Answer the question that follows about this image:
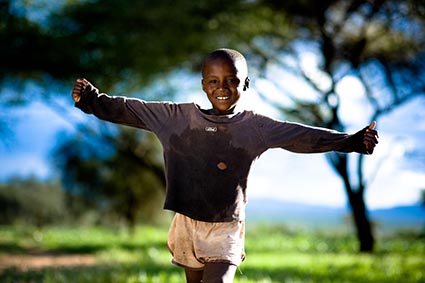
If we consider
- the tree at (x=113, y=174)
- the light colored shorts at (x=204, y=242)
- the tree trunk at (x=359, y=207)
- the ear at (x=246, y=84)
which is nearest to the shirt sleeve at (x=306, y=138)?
the ear at (x=246, y=84)

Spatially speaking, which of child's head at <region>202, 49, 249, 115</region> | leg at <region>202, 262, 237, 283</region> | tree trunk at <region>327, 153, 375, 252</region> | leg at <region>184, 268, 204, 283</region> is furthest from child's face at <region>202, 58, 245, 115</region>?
tree trunk at <region>327, 153, 375, 252</region>

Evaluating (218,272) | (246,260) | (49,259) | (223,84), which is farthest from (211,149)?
(49,259)

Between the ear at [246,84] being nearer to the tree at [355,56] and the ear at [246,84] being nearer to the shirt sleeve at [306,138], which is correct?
the shirt sleeve at [306,138]

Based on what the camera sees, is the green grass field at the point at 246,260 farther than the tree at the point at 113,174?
No

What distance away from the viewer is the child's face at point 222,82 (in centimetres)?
362

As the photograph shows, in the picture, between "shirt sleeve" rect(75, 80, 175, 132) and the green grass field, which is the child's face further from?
the green grass field

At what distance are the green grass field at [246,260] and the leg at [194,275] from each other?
642mm

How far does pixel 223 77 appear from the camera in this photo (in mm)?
3633

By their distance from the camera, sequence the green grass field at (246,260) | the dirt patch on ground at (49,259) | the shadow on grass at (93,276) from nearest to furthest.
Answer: the shadow on grass at (93,276) → the green grass field at (246,260) → the dirt patch on ground at (49,259)

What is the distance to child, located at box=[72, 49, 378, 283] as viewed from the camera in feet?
12.3

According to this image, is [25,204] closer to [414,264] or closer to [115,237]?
[115,237]

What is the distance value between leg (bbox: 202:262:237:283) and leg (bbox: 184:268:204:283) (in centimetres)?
24

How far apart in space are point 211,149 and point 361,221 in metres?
11.0

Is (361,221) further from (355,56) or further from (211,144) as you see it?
(211,144)
